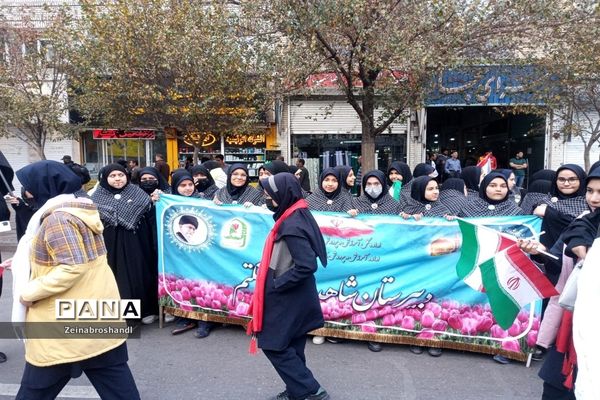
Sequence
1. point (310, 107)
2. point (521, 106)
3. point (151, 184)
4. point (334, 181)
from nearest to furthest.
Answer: point (334, 181)
point (151, 184)
point (521, 106)
point (310, 107)

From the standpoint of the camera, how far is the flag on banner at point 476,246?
2.96 meters

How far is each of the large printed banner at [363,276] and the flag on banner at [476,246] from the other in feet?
2.41

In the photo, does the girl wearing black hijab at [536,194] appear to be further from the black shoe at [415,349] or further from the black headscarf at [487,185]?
the black shoe at [415,349]

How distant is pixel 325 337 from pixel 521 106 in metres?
7.90

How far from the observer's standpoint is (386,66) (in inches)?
271

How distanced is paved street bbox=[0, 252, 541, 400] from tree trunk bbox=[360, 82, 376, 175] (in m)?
4.82

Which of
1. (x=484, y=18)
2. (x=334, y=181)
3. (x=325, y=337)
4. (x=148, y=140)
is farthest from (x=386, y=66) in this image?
(x=148, y=140)

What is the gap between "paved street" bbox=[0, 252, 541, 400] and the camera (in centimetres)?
331

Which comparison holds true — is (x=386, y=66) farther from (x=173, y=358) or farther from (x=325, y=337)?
(x=173, y=358)

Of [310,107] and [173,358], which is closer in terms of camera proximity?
[173,358]

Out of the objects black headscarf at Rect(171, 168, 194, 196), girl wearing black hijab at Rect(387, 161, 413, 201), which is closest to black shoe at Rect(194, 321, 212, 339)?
black headscarf at Rect(171, 168, 194, 196)

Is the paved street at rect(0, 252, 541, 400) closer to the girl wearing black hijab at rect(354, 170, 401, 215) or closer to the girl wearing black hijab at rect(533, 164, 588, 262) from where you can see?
the girl wearing black hijab at rect(533, 164, 588, 262)

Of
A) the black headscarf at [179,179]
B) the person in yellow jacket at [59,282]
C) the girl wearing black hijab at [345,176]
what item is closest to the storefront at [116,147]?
the black headscarf at [179,179]

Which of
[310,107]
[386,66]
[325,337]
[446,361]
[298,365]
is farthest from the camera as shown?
[310,107]
